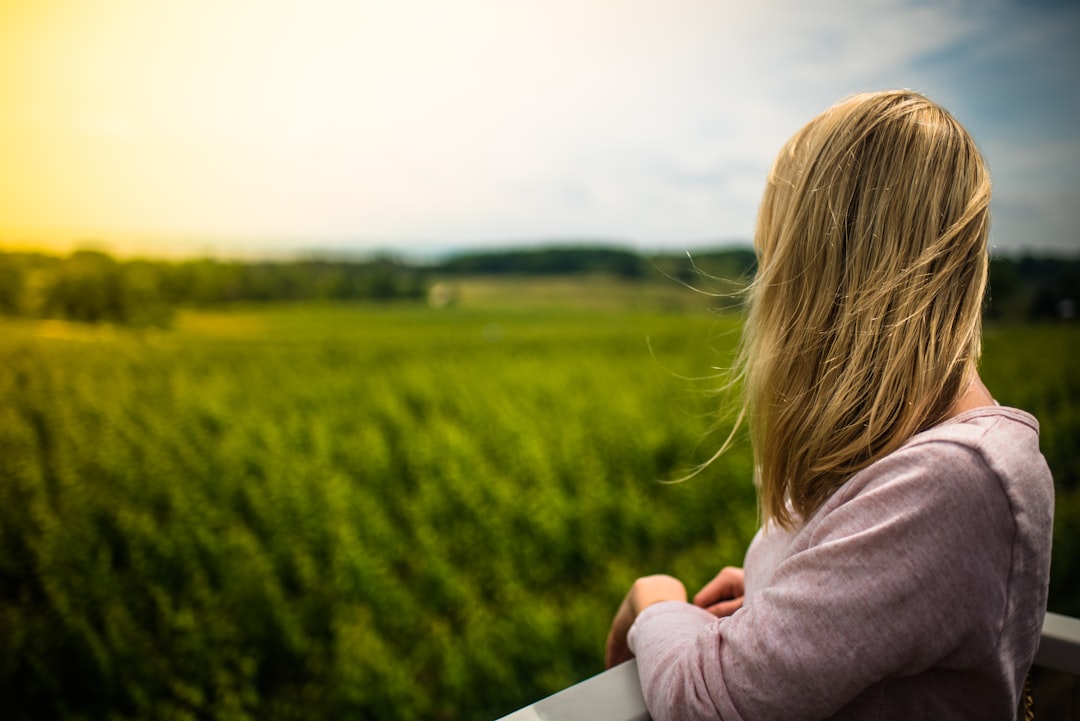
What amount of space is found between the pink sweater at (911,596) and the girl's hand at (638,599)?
283mm

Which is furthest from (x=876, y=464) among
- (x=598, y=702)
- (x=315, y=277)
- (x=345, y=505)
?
(x=315, y=277)

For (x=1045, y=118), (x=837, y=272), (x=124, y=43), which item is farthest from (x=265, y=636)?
(x=1045, y=118)

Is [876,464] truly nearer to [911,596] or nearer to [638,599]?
[911,596]

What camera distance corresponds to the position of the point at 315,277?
3.12 m

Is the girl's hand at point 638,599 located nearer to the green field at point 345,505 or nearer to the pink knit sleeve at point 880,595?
the pink knit sleeve at point 880,595

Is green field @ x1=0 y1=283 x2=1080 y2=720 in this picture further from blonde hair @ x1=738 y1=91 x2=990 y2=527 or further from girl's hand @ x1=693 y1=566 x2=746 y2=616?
blonde hair @ x1=738 y1=91 x2=990 y2=527

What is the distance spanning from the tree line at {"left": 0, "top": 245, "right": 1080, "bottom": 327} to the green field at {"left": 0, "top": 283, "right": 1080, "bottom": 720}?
0.08 meters

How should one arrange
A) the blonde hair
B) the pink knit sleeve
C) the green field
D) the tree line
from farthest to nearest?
the tree line, the green field, the blonde hair, the pink knit sleeve

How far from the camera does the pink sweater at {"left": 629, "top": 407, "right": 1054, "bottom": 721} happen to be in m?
0.61

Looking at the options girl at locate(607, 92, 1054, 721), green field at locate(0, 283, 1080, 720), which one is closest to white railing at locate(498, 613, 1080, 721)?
girl at locate(607, 92, 1054, 721)

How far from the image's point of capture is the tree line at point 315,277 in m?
2.44

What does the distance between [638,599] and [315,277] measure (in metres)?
2.50

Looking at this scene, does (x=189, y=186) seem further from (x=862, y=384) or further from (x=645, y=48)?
(x=862, y=384)

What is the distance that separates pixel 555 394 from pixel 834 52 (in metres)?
1.92
